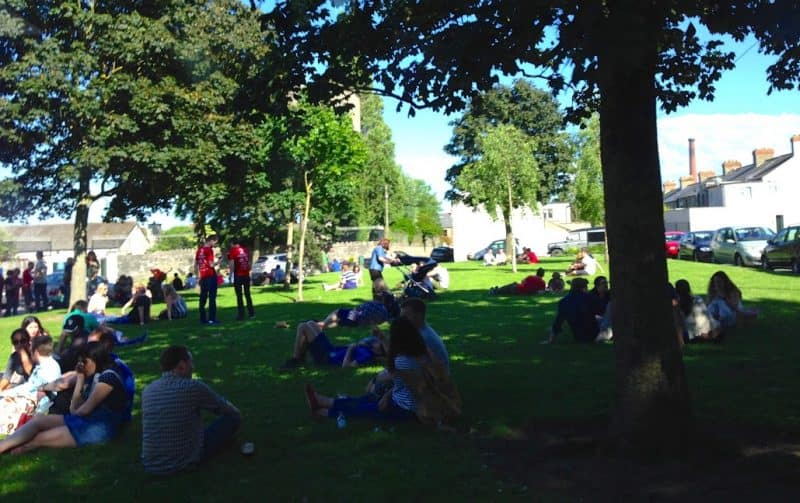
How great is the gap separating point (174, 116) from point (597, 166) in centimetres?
2103

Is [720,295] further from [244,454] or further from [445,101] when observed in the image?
[244,454]

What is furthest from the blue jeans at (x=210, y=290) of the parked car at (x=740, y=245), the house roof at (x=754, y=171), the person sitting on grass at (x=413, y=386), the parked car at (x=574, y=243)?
the house roof at (x=754, y=171)

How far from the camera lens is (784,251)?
25922 mm

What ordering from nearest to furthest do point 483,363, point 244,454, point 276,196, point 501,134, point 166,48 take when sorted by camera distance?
point 244,454
point 483,363
point 166,48
point 276,196
point 501,134

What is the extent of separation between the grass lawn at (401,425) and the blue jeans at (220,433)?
10 cm

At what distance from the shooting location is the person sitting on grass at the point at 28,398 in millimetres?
7871

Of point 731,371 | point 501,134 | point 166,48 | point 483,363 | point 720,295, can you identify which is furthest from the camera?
point 501,134

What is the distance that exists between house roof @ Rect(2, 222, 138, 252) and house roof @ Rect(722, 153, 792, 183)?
63.5 m

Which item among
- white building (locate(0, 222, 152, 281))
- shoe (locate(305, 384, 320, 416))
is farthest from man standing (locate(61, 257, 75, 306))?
white building (locate(0, 222, 152, 281))

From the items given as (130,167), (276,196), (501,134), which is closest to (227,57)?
(130,167)

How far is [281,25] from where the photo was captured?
7355 millimetres

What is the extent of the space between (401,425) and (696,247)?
33.5 m

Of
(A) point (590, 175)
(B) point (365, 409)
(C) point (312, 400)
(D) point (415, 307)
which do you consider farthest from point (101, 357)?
(A) point (590, 175)

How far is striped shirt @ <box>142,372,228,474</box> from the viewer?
5887 millimetres
